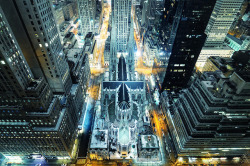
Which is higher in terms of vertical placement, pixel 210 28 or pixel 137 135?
pixel 210 28

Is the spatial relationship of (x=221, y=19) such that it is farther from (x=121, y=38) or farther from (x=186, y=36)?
(x=121, y=38)

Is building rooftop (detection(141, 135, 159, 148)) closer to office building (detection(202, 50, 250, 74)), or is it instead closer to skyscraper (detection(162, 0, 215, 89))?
skyscraper (detection(162, 0, 215, 89))

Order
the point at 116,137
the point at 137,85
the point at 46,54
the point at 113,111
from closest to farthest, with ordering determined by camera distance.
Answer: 1. the point at 46,54
2. the point at 116,137
3. the point at 113,111
4. the point at 137,85

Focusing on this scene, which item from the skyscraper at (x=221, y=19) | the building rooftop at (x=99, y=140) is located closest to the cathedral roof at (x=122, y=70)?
the building rooftop at (x=99, y=140)

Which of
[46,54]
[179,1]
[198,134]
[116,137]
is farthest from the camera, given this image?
[116,137]

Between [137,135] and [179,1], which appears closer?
[179,1]

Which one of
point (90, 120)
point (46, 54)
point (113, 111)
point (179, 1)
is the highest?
point (179, 1)

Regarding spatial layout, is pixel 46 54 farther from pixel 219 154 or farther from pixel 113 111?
pixel 219 154

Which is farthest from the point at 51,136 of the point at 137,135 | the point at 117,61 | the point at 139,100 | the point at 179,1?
the point at 179,1
